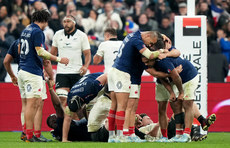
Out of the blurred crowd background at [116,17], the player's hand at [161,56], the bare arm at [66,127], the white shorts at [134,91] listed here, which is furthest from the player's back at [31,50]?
the blurred crowd background at [116,17]

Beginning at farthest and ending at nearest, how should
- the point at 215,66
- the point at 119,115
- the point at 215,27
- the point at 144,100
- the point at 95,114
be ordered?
1. the point at 215,27
2. the point at 215,66
3. the point at 144,100
4. the point at 95,114
5. the point at 119,115

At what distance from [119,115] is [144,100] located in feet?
16.5

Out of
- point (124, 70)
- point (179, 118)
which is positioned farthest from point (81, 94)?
point (179, 118)

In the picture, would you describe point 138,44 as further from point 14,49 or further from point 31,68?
point 14,49

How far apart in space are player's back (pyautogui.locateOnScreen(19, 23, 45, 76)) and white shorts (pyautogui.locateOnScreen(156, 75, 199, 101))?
7.85 ft

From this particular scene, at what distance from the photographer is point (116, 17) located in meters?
21.2

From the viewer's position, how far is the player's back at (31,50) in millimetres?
12406

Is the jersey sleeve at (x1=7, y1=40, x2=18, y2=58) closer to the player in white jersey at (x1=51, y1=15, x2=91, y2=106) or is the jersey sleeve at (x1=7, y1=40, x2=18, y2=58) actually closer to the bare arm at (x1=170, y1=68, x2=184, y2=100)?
the player in white jersey at (x1=51, y1=15, x2=91, y2=106)

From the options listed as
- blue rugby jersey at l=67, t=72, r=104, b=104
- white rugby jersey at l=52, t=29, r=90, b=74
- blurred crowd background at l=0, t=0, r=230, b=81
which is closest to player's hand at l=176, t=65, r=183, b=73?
blue rugby jersey at l=67, t=72, r=104, b=104

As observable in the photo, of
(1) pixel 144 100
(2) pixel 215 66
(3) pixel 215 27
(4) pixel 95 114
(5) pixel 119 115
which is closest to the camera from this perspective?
(5) pixel 119 115

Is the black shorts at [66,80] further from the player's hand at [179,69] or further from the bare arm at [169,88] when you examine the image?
the player's hand at [179,69]

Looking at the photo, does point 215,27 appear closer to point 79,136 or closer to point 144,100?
point 144,100

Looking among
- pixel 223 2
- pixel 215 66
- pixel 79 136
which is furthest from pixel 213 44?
pixel 79 136

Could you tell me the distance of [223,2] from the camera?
2206 centimetres
